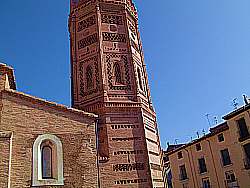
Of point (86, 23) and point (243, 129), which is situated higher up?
point (86, 23)

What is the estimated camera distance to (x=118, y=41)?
48.0 feet

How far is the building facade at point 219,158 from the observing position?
23984 millimetres

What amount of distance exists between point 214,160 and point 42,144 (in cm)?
2113

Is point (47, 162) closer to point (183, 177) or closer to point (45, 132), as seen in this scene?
point (45, 132)

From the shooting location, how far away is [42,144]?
10156 mm

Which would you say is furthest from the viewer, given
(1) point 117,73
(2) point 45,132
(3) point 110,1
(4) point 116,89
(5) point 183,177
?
(5) point 183,177

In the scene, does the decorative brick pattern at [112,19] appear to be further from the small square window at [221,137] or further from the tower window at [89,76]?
the small square window at [221,137]

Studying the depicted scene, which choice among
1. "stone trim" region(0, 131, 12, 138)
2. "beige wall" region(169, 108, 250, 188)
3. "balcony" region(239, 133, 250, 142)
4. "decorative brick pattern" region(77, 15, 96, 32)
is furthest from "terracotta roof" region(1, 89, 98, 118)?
"beige wall" region(169, 108, 250, 188)

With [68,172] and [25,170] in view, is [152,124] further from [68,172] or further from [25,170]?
[25,170]

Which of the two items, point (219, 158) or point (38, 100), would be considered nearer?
point (38, 100)

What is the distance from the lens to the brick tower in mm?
11797

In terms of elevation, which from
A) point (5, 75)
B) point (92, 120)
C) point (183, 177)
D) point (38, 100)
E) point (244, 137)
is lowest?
point (183, 177)

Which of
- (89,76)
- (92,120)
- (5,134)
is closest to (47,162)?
(5,134)

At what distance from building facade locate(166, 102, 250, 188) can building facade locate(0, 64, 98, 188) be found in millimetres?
17520
